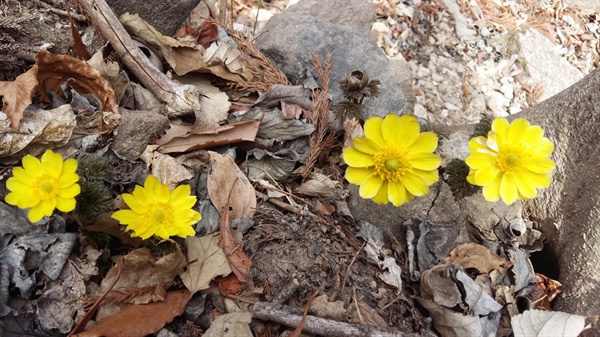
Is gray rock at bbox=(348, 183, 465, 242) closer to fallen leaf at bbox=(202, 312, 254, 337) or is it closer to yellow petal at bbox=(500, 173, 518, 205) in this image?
yellow petal at bbox=(500, 173, 518, 205)

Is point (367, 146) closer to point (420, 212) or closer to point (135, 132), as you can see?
point (420, 212)

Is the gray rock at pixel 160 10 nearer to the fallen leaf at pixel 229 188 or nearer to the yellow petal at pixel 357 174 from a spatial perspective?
the fallen leaf at pixel 229 188

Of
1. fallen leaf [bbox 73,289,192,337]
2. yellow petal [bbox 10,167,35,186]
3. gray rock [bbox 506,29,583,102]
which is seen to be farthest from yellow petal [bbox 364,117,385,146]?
Answer: gray rock [bbox 506,29,583,102]

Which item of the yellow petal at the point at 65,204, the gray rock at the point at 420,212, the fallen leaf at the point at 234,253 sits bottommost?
the gray rock at the point at 420,212

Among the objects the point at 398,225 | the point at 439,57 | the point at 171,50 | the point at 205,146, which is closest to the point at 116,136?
the point at 205,146

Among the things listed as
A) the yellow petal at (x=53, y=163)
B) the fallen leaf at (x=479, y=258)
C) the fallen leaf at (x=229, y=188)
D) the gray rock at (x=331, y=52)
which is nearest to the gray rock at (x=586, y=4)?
the gray rock at (x=331, y=52)

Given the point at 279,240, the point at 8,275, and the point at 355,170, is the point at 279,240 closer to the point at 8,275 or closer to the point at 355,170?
the point at 355,170
